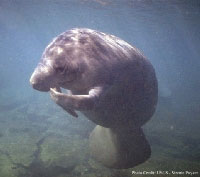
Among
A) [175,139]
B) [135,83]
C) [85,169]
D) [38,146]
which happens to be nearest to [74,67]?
[135,83]

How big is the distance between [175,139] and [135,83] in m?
6.89

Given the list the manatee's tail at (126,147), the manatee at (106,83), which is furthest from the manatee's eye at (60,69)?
the manatee's tail at (126,147)

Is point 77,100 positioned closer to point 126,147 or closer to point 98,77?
point 98,77

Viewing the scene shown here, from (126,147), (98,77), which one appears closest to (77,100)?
(98,77)

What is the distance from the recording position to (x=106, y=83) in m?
3.63

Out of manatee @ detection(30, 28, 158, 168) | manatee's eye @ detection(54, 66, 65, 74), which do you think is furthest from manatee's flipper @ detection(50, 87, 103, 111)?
manatee's eye @ detection(54, 66, 65, 74)

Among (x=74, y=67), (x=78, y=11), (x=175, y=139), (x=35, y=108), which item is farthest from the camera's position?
(x=78, y=11)

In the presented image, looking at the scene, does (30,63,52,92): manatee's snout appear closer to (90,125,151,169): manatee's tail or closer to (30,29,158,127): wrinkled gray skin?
(30,29,158,127): wrinkled gray skin

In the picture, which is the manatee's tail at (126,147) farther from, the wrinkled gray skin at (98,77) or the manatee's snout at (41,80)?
the manatee's snout at (41,80)

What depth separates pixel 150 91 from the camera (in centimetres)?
512

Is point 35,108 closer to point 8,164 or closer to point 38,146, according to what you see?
point 38,146

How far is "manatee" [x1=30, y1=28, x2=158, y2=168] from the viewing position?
3422 mm

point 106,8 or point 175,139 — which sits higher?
point 106,8

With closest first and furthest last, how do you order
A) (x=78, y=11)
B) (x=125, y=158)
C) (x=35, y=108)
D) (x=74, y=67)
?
(x=74, y=67)
(x=125, y=158)
(x=35, y=108)
(x=78, y=11)
